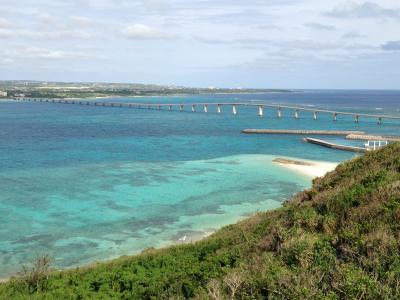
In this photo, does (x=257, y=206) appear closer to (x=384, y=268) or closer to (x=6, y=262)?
(x=6, y=262)

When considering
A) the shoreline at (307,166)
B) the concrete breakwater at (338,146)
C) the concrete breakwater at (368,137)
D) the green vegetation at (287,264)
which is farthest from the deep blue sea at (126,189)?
the green vegetation at (287,264)

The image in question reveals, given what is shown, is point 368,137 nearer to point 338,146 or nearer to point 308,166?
point 338,146

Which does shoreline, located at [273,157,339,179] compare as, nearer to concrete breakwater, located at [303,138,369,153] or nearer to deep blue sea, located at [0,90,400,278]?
deep blue sea, located at [0,90,400,278]

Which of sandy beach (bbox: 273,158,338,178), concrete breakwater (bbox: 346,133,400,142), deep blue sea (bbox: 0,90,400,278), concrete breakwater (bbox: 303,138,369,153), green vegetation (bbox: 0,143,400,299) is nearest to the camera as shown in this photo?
green vegetation (bbox: 0,143,400,299)

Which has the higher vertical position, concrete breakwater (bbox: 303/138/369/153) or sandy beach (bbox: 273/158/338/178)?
concrete breakwater (bbox: 303/138/369/153)

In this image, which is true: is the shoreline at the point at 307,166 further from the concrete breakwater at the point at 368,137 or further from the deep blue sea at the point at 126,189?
the concrete breakwater at the point at 368,137

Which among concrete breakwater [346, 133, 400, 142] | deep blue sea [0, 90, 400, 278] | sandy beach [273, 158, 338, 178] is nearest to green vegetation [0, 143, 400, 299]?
deep blue sea [0, 90, 400, 278]

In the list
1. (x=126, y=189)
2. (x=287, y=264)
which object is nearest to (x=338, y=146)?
(x=126, y=189)

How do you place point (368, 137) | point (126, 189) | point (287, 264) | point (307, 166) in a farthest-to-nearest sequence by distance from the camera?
point (368, 137), point (307, 166), point (126, 189), point (287, 264)
